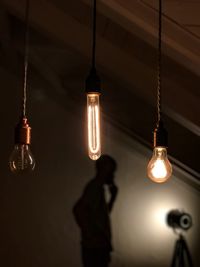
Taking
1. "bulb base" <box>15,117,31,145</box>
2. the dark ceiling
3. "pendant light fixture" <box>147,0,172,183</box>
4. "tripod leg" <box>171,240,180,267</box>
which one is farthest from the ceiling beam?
"tripod leg" <box>171,240,180,267</box>

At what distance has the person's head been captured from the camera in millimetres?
3426

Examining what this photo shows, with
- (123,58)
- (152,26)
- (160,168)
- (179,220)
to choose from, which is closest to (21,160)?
(160,168)

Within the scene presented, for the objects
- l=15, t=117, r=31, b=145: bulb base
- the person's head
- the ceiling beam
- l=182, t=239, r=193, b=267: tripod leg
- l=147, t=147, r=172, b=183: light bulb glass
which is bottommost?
l=182, t=239, r=193, b=267: tripod leg

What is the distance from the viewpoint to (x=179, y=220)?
3.31m

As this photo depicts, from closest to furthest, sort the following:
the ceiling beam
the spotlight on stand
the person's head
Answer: the ceiling beam < the spotlight on stand < the person's head

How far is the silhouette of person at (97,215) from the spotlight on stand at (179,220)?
1.48 ft

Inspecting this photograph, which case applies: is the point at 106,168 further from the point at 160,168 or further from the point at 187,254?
the point at 160,168

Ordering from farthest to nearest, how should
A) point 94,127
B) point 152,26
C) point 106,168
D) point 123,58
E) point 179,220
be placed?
1. point 106,168
2. point 179,220
3. point 123,58
4. point 152,26
5. point 94,127

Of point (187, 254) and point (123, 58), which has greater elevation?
point (123, 58)

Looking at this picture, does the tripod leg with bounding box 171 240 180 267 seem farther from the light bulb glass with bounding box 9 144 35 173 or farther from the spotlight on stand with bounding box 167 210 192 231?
the light bulb glass with bounding box 9 144 35 173

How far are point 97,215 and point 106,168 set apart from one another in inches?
14.4

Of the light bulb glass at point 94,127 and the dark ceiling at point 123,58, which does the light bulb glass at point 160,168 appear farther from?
the dark ceiling at point 123,58

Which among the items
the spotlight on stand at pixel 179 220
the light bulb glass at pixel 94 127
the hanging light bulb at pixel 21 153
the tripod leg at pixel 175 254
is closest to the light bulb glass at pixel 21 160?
the hanging light bulb at pixel 21 153

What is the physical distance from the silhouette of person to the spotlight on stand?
1.48 feet
